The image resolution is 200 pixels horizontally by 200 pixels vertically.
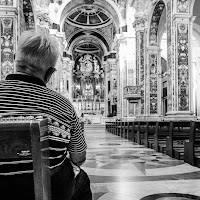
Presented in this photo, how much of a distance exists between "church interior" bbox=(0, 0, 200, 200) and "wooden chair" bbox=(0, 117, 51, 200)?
166 cm

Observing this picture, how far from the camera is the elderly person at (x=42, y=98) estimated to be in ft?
4.14

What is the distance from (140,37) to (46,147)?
1186cm

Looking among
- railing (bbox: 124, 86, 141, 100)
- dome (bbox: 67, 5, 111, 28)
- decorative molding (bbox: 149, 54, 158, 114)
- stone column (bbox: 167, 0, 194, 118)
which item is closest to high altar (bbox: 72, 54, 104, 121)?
dome (bbox: 67, 5, 111, 28)

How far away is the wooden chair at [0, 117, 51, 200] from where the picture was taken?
832 millimetres

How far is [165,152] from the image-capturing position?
5.46 meters

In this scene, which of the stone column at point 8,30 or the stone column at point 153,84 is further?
the stone column at point 153,84

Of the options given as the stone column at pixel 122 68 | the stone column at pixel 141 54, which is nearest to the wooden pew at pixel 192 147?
the stone column at pixel 141 54

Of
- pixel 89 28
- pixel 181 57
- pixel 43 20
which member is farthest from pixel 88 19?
pixel 181 57

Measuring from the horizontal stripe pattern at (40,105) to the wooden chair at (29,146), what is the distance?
0.33 metres

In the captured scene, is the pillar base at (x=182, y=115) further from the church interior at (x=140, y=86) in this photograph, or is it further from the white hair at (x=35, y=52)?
the white hair at (x=35, y=52)

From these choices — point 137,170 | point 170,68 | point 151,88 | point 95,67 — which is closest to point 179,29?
point 170,68

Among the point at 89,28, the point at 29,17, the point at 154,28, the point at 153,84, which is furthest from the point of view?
the point at 89,28

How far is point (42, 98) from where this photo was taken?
1.32 meters

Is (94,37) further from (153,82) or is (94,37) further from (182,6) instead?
(182,6)
